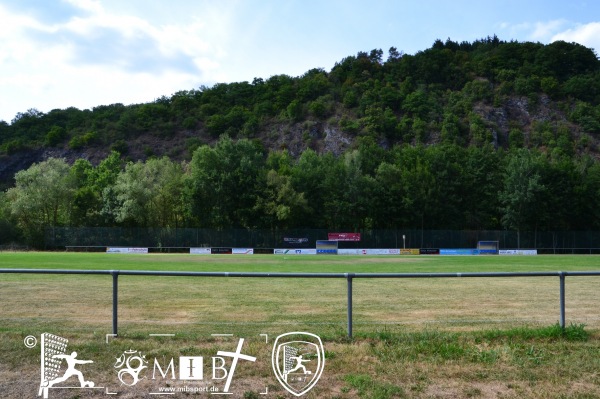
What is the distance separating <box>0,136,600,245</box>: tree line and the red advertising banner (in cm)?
711

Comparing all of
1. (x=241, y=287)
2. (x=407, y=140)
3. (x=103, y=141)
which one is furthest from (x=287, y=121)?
(x=241, y=287)

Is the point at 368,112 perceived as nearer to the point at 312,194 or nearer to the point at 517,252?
the point at 312,194

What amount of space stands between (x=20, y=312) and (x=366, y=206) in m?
77.1

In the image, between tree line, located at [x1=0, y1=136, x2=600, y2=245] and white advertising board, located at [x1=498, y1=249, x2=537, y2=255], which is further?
tree line, located at [x1=0, y1=136, x2=600, y2=245]

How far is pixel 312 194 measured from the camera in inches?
3524

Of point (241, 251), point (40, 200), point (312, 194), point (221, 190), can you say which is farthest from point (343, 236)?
point (40, 200)

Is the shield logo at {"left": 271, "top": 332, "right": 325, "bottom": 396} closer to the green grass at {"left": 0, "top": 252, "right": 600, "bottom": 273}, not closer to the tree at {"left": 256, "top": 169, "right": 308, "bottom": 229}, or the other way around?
the green grass at {"left": 0, "top": 252, "right": 600, "bottom": 273}

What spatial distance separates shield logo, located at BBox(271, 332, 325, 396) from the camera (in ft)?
24.0

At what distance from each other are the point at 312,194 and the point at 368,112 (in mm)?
60809

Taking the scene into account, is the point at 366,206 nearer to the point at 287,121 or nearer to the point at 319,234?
the point at 319,234

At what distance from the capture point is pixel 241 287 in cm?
1961

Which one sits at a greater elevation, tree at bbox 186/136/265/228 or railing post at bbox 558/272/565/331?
tree at bbox 186/136/265/228

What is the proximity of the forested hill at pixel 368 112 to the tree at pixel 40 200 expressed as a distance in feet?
152

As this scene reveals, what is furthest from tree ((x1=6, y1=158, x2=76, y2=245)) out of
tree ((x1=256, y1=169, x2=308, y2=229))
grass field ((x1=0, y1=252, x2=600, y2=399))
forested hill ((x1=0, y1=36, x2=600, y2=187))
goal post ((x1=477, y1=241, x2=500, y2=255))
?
grass field ((x1=0, y1=252, x2=600, y2=399))
